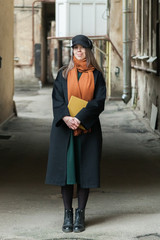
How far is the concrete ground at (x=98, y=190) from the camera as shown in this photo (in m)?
4.88

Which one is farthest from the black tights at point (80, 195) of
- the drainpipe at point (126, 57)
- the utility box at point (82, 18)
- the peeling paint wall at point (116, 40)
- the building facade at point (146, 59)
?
the peeling paint wall at point (116, 40)

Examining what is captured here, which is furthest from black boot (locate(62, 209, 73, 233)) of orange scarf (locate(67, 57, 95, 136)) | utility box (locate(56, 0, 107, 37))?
utility box (locate(56, 0, 107, 37))

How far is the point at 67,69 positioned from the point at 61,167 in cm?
86

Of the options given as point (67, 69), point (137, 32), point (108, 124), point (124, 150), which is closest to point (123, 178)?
point (124, 150)

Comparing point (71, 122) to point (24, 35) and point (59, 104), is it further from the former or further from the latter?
point (24, 35)

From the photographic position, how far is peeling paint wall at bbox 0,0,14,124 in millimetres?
12843

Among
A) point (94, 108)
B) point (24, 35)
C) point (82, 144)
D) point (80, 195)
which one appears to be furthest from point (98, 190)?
point (24, 35)

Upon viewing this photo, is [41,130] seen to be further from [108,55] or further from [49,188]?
[108,55]

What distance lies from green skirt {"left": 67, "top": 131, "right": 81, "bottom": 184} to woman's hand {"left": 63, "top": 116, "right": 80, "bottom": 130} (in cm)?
12

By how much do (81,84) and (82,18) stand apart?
48.6 ft

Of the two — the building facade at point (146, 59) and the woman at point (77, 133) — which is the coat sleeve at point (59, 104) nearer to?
the woman at point (77, 133)

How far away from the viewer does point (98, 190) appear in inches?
263

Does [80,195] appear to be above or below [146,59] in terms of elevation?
below

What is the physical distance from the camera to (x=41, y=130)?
12.3 metres
